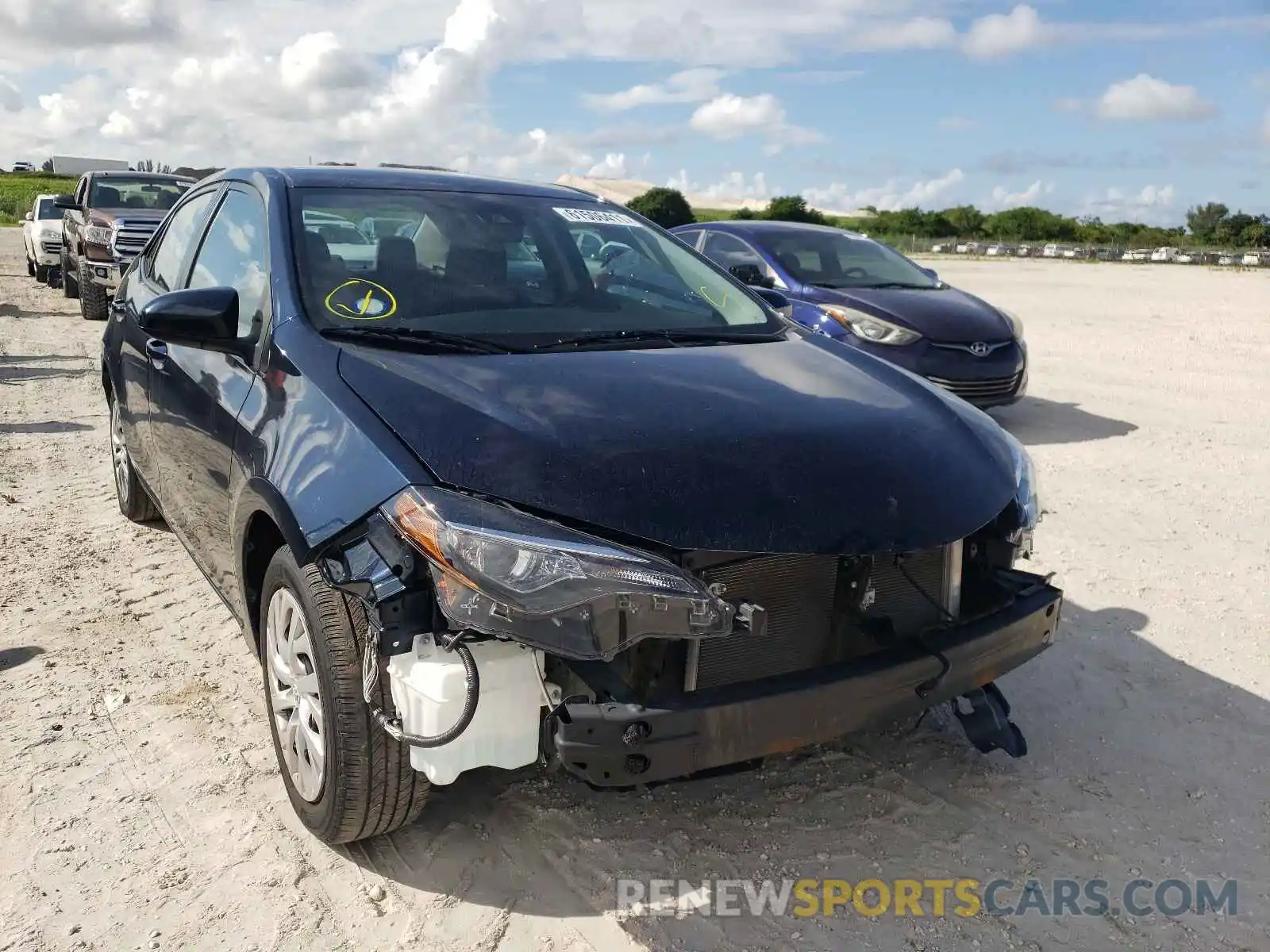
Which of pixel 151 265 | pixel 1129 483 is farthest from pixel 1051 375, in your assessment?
pixel 151 265

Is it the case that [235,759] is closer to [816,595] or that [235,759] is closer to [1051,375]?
[816,595]

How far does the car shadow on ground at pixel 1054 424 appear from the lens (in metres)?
7.95

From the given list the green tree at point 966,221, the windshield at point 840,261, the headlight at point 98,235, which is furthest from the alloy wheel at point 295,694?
the green tree at point 966,221

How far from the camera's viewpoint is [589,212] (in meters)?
4.10

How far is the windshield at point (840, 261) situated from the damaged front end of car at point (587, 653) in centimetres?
632

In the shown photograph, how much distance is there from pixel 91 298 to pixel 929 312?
36.6 feet

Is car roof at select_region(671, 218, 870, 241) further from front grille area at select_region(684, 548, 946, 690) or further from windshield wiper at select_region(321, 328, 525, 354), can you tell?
front grille area at select_region(684, 548, 946, 690)

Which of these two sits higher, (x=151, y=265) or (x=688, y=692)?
(x=151, y=265)

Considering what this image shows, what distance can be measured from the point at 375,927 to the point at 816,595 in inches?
51.4

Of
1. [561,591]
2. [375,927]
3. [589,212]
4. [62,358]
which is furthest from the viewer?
[62,358]

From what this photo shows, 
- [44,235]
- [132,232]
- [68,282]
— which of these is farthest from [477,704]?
[44,235]

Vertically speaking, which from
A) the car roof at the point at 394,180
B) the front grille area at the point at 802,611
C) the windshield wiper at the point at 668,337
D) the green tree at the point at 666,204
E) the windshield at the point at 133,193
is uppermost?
the green tree at the point at 666,204

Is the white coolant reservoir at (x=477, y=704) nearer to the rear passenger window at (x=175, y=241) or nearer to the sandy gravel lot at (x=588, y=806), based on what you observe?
the sandy gravel lot at (x=588, y=806)

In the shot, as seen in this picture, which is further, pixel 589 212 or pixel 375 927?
pixel 589 212
